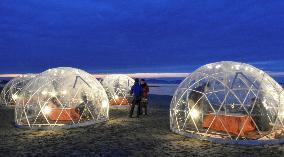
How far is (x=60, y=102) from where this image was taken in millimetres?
16188

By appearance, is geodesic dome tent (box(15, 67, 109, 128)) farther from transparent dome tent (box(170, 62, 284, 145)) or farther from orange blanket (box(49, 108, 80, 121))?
transparent dome tent (box(170, 62, 284, 145))

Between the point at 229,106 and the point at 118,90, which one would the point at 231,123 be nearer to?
the point at 229,106

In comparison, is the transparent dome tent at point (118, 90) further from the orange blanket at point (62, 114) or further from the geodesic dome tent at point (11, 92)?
the orange blanket at point (62, 114)

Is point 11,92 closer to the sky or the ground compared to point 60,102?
closer to the sky

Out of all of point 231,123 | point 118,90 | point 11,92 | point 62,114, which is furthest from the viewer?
point 11,92

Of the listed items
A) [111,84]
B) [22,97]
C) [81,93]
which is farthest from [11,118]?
[111,84]

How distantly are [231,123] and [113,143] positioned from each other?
4173 mm

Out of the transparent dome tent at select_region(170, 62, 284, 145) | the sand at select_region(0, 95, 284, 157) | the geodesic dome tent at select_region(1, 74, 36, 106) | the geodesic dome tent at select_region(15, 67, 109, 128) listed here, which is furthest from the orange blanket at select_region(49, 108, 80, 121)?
the geodesic dome tent at select_region(1, 74, 36, 106)

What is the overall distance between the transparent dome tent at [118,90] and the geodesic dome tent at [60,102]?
256 inches

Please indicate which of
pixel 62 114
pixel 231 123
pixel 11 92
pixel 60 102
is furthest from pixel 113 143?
pixel 11 92

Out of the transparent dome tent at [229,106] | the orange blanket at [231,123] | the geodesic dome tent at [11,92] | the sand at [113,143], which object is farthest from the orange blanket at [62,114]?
the geodesic dome tent at [11,92]

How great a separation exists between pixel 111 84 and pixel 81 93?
26.8 feet

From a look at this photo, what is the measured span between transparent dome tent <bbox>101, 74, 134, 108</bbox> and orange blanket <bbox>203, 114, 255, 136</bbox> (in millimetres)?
11265

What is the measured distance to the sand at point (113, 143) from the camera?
1003cm
